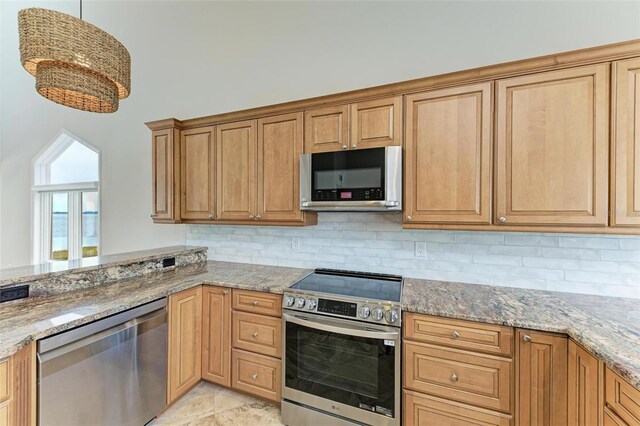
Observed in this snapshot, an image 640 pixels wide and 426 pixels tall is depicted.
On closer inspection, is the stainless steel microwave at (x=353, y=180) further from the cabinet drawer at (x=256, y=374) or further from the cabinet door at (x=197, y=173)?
the cabinet drawer at (x=256, y=374)

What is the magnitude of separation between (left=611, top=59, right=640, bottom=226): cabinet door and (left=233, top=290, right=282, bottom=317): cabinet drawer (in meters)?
2.11

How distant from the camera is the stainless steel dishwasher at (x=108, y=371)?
130 cm

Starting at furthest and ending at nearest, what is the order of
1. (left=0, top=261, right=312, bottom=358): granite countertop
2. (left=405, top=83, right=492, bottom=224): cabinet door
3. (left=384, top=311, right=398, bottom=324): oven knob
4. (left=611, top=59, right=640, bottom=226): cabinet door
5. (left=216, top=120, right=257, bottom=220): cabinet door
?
1. (left=216, top=120, right=257, bottom=220): cabinet door
2. (left=405, top=83, right=492, bottom=224): cabinet door
3. (left=384, top=311, right=398, bottom=324): oven knob
4. (left=611, top=59, right=640, bottom=226): cabinet door
5. (left=0, top=261, right=312, bottom=358): granite countertop

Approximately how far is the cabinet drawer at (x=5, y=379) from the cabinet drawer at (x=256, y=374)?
122cm

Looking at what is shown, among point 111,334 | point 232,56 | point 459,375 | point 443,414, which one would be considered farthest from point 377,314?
point 232,56

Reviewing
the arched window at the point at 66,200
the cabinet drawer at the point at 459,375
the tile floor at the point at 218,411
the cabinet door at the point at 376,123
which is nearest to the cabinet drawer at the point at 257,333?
the tile floor at the point at 218,411

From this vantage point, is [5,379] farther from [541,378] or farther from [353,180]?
[541,378]

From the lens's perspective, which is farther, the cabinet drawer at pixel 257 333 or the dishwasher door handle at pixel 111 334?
the cabinet drawer at pixel 257 333

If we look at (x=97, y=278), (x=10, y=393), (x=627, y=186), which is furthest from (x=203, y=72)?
(x=627, y=186)

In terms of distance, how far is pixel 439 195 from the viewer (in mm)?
1849

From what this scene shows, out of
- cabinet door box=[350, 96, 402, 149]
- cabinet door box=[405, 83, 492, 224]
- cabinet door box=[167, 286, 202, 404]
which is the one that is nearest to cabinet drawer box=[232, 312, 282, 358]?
cabinet door box=[167, 286, 202, 404]

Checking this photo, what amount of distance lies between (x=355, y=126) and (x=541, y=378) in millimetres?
1892

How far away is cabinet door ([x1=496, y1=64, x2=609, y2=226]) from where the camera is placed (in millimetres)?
1504

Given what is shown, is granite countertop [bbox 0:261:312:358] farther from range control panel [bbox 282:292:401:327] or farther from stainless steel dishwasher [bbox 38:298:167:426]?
range control panel [bbox 282:292:401:327]
